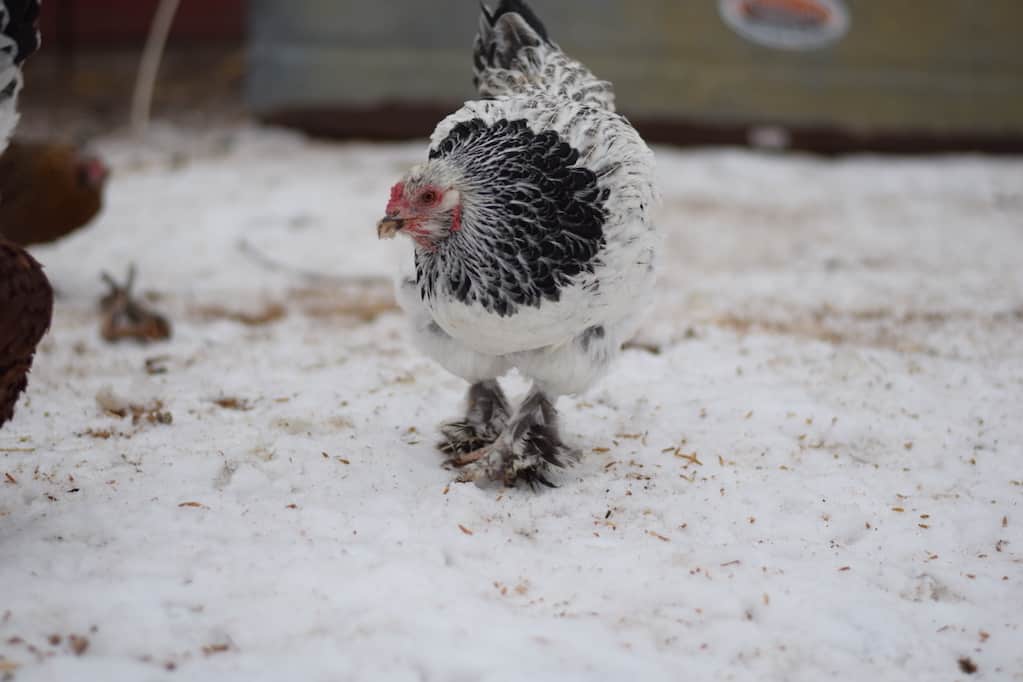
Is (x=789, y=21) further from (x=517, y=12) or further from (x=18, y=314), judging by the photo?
(x=18, y=314)

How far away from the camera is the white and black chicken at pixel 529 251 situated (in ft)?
9.66

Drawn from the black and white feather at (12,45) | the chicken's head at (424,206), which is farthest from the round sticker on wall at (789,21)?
the black and white feather at (12,45)

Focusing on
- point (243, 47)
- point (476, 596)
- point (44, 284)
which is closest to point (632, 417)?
point (476, 596)

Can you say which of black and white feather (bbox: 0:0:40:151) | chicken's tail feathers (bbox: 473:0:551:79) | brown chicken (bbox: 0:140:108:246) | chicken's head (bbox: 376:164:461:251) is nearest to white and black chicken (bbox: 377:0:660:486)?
chicken's head (bbox: 376:164:461:251)

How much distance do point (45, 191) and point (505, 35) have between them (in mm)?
3321

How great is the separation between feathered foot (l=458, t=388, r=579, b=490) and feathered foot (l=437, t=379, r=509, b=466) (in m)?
0.11

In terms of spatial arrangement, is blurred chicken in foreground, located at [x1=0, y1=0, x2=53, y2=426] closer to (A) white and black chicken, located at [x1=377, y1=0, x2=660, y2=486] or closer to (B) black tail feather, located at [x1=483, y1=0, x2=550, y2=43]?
(A) white and black chicken, located at [x1=377, y1=0, x2=660, y2=486]

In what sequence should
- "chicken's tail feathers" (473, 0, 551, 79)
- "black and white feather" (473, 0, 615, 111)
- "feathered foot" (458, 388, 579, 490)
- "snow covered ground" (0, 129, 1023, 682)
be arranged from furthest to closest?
1. "chicken's tail feathers" (473, 0, 551, 79)
2. "black and white feather" (473, 0, 615, 111)
3. "feathered foot" (458, 388, 579, 490)
4. "snow covered ground" (0, 129, 1023, 682)

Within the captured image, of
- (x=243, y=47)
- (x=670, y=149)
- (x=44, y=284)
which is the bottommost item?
(x=243, y=47)

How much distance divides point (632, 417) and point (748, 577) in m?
1.31

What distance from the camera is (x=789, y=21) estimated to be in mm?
9031

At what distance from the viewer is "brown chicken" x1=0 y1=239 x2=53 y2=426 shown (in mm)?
2619

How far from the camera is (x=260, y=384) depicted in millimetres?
→ 4281

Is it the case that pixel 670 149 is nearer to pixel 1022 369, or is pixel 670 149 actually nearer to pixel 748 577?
pixel 1022 369
